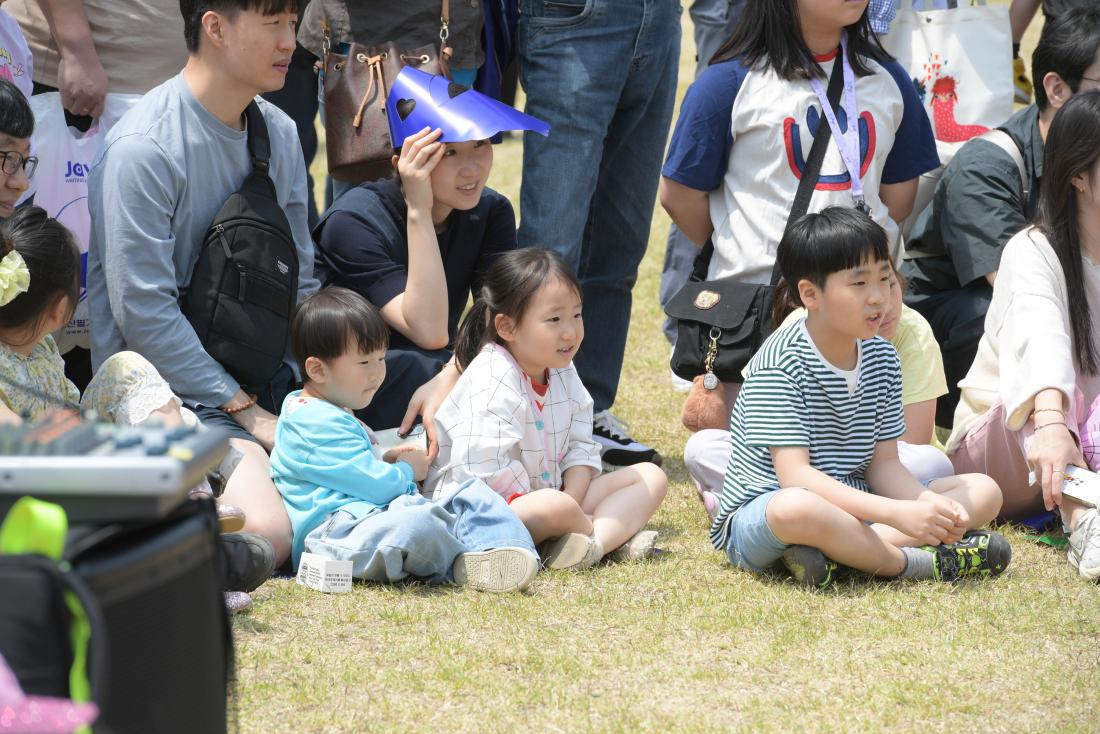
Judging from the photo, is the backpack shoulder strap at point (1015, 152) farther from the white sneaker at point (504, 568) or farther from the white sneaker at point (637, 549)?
the white sneaker at point (504, 568)

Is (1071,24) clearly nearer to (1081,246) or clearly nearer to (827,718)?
(1081,246)

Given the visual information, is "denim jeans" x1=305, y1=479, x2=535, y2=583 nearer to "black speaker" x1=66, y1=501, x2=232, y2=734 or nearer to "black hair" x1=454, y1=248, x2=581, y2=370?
"black hair" x1=454, y1=248, x2=581, y2=370

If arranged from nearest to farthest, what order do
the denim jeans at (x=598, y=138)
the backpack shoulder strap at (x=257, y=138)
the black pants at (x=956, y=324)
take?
the backpack shoulder strap at (x=257, y=138)
the denim jeans at (x=598, y=138)
the black pants at (x=956, y=324)

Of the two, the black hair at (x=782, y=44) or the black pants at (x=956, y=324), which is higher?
the black hair at (x=782, y=44)

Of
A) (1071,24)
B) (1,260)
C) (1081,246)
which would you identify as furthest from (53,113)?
(1071,24)

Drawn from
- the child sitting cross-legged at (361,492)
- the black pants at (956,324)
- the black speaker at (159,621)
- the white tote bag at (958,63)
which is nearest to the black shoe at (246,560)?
the child sitting cross-legged at (361,492)

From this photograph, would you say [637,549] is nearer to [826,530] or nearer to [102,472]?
[826,530]

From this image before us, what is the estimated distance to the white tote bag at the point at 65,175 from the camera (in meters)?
3.75

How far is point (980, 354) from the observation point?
13.0 feet

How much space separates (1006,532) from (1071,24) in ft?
5.89

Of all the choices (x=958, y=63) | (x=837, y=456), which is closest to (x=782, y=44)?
(x=958, y=63)

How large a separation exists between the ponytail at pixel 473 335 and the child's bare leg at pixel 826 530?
937 mm

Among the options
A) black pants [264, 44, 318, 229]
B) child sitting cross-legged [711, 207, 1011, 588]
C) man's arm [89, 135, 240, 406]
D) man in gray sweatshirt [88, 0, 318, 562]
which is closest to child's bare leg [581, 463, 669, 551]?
child sitting cross-legged [711, 207, 1011, 588]

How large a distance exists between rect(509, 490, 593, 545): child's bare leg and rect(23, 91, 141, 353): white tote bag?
56.0 inches
